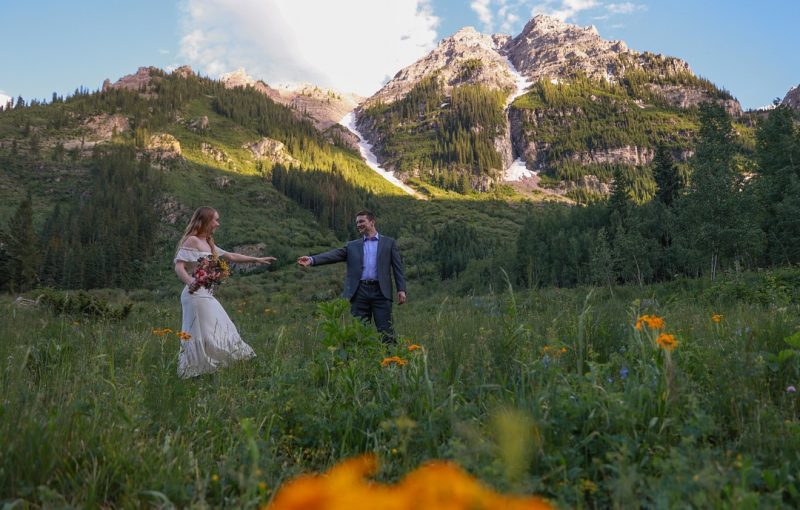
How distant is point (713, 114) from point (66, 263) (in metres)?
73.0

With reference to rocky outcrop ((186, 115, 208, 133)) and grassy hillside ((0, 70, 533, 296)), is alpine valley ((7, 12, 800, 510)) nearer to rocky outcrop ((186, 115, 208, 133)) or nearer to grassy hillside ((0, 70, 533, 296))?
grassy hillside ((0, 70, 533, 296))

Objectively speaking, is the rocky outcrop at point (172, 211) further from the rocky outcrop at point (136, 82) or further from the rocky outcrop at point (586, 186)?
the rocky outcrop at point (586, 186)

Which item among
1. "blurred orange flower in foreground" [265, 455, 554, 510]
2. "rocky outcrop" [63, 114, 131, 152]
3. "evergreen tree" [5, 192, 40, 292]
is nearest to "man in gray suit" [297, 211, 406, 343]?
"blurred orange flower in foreground" [265, 455, 554, 510]

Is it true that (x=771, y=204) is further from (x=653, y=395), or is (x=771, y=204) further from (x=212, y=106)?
(x=212, y=106)

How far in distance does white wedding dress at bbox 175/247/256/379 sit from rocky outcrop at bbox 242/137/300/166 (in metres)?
137

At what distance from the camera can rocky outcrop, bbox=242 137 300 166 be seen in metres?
140

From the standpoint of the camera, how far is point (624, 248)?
30.5 m

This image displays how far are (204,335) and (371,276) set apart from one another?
2743 millimetres

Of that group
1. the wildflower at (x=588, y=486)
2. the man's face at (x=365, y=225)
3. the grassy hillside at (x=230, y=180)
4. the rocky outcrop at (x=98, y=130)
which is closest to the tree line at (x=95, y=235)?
the grassy hillside at (x=230, y=180)

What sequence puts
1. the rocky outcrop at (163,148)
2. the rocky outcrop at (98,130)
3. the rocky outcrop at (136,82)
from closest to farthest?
the rocky outcrop at (163,148) < the rocky outcrop at (98,130) < the rocky outcrop at (136,82)

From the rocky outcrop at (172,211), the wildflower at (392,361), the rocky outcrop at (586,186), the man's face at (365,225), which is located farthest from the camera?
the rocky outcrop at (586,186)

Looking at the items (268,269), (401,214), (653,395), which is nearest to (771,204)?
(653,395)

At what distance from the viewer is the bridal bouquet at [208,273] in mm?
6281

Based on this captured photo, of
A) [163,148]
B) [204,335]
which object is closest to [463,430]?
[204,335]
